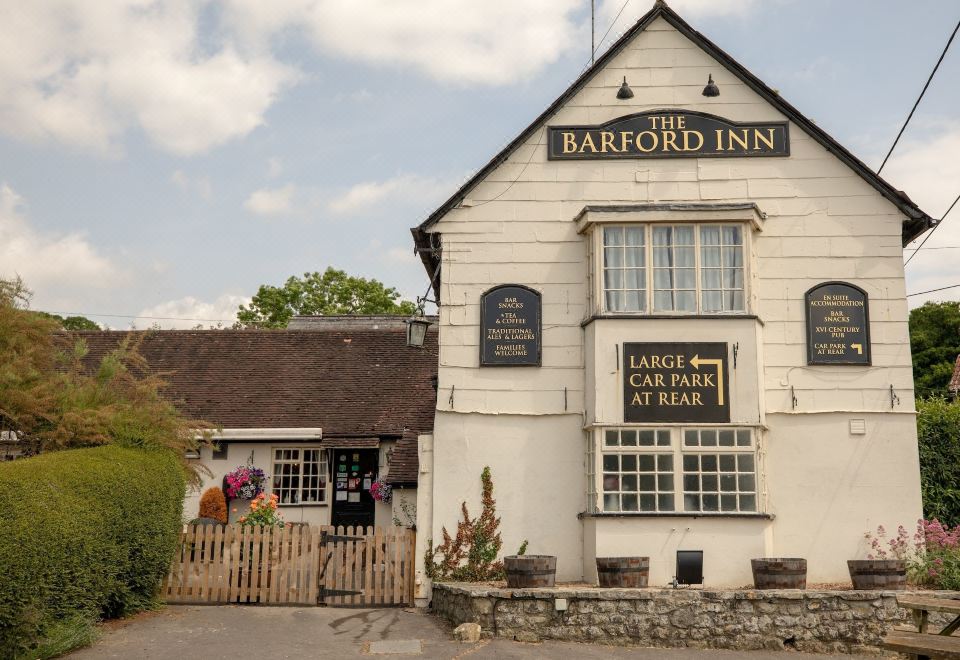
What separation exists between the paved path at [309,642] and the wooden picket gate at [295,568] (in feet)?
2.95

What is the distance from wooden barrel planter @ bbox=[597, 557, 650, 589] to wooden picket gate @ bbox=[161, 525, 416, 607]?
343 cm

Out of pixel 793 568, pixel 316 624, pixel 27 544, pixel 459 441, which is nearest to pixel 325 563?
pixel 316 624

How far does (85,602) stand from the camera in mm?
10805

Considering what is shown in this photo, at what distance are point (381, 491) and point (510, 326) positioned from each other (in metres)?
6.43

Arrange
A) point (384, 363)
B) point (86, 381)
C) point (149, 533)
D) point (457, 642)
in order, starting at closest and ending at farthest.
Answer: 1. point (457, 642)
2. point (149, 533)
3. point (86, 381)
4. point (384, 363)

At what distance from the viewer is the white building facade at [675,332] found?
13945 mm

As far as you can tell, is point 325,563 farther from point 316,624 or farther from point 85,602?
point 85,602

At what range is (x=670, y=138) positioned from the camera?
15.2 metres

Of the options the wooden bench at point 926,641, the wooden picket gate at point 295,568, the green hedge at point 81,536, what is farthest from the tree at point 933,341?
the green hedge at point 81,536

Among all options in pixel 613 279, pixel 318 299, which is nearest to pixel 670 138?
pixel 613 279

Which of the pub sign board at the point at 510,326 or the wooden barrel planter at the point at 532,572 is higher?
the pub sign board at the point at 510,326

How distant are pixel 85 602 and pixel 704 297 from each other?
9697 mm

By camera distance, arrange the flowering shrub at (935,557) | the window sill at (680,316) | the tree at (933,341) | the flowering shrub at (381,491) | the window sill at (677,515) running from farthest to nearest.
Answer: the tree at (933,341), the flowering shrub at (381,491), the window sill at (680,316), the window sill at (677,515), the flowering shrub at (935,557)

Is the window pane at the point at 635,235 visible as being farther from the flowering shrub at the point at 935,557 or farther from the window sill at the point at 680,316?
the flowering shrub at the point at 935,557
